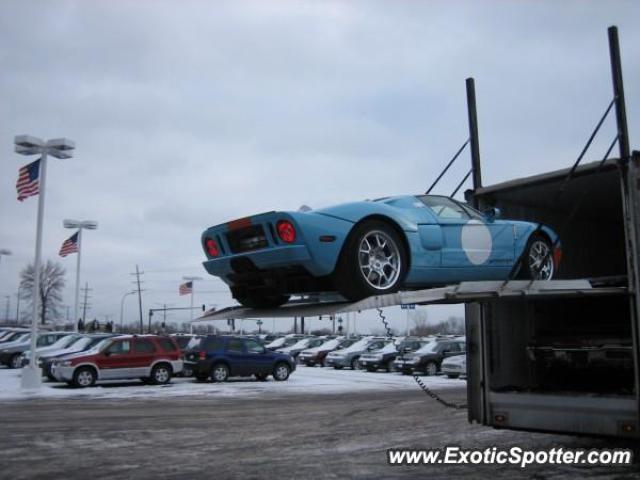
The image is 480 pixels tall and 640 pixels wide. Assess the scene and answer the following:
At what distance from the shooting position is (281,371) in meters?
21.8

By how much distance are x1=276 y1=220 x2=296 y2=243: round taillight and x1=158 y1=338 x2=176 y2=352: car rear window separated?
14756 millimetres

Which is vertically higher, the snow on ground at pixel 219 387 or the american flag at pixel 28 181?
the american flag at pixel 28 181

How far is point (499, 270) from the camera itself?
7566 millimetres

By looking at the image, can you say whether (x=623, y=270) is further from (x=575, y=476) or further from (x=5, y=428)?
(x=5, y=428)

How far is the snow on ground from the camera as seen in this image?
1656 cm

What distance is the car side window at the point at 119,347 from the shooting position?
62.3 feet

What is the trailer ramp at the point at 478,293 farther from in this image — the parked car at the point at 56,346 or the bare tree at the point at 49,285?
the bare tree at the point at 49,285

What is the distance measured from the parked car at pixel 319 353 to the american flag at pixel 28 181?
48.2ft

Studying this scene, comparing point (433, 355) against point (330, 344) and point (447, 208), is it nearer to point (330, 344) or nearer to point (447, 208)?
point (330, 344)

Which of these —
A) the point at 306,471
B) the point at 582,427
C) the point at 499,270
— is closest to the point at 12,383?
the point at 306,471

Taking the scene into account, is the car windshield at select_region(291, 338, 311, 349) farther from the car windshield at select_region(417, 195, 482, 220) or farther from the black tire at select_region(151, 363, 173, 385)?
the car windshield at select_region(417, 195, 482, 220)

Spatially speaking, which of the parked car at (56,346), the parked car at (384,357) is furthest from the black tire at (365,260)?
the parked car at (384,357)

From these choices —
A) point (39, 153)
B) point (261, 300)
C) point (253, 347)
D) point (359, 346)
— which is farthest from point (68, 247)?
point (261, 300)

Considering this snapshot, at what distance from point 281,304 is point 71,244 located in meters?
23.6
